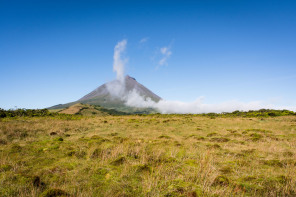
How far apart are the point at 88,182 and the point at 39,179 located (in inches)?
56.6

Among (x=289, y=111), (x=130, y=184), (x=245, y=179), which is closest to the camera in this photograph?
(x=130, y=184)

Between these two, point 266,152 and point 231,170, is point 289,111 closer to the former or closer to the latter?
point 266,152

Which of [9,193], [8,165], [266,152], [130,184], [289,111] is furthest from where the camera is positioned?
[289,111]

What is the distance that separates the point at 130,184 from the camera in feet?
15.7

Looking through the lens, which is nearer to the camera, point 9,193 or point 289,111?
point 9,193

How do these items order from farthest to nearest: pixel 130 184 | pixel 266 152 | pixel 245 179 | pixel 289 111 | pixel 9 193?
pixel 289 111, pixel 266 152, pixel 245 179, pixel 130 184, pixel 9 193

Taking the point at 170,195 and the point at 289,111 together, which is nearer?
the point at 170,195

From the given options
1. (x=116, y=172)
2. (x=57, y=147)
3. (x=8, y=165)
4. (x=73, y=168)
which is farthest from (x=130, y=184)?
(x=57, y=147)

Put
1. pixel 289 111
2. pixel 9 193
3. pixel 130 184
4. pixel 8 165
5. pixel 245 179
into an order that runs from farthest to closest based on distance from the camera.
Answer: pixel 289 111 → pixel 8 165 → pixel 245 179 → pixel 130 184 → pixel 9 193

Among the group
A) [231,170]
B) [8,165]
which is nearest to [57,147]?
[8,165]

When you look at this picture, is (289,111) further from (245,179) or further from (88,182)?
(88,182)

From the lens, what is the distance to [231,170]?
20.2 ft

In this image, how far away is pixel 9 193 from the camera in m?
4.03

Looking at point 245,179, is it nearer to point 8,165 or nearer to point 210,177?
point 210,177
